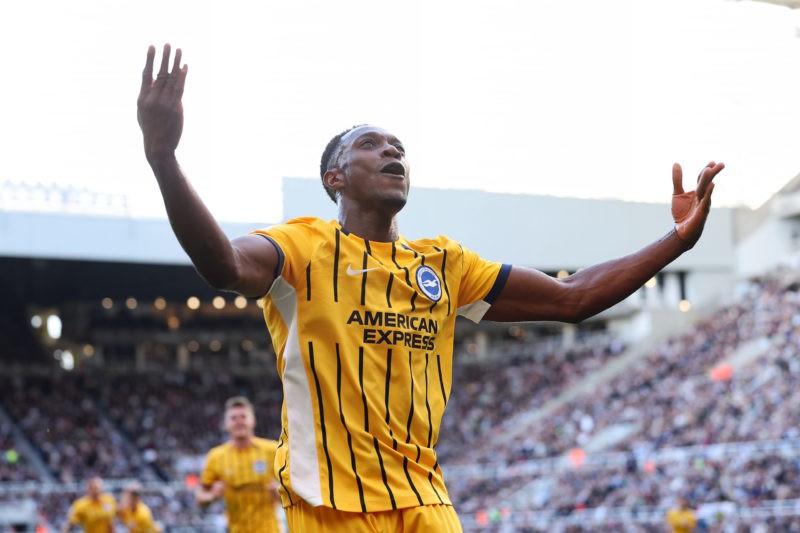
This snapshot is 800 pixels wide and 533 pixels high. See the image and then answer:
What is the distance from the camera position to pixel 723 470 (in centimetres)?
2350

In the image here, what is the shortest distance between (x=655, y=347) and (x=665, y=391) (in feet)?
21.5

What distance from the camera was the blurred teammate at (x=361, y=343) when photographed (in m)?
3.62

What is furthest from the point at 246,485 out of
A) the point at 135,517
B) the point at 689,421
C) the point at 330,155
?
the point at 689,421

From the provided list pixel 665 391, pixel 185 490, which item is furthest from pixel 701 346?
pixel 185 490

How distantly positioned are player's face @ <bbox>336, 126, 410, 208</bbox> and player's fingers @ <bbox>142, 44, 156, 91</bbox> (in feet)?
3.06

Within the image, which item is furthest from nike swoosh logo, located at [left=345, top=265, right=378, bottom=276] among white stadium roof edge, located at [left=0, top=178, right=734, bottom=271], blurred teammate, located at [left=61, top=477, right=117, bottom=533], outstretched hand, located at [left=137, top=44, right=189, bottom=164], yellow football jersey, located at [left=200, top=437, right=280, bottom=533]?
white stadium roof edge, located at [left=0, top=178, right=734, bottom=271]

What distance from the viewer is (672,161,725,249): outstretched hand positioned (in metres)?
3.96

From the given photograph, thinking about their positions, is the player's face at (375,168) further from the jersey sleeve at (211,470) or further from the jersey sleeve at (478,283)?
the jersey sleeve at (211,470)

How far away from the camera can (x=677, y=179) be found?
4.00 m

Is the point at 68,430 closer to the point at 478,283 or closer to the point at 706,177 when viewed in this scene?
the point at 478,283

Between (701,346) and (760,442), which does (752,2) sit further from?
(760,442)

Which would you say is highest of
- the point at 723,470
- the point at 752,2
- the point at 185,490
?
the point at 752,2

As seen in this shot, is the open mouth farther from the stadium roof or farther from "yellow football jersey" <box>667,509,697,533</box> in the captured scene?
the stadium roof

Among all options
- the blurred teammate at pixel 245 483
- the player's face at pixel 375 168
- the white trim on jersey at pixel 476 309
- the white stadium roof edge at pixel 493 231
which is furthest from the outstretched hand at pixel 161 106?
the white stadium roof edge at pixel 493 231
